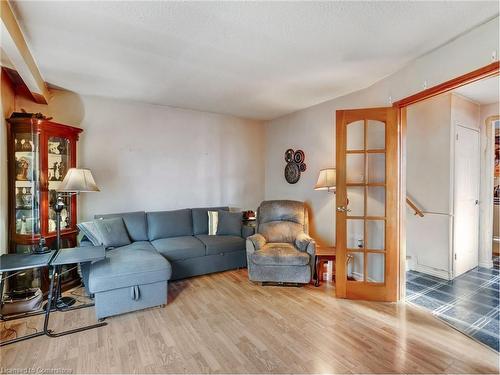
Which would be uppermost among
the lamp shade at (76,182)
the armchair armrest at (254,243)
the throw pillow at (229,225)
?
the lamp shade at (76,182)

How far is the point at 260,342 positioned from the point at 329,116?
3031mm

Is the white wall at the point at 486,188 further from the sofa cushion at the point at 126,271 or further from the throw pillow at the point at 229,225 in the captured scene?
the sofa cushion at the point at 126,271

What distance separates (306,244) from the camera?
3.22 m

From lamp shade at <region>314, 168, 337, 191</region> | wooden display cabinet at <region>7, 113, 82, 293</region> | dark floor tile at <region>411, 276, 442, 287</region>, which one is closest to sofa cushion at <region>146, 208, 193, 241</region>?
wooden display cabinet at <region>7, 113, 82, 293</region>

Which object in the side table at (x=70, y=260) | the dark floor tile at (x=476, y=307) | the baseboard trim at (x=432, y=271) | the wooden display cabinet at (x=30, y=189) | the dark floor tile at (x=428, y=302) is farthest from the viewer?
the baseboard trim at (x=432, y=271)

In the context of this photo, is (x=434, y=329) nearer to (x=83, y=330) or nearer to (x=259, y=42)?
(x=259, y=42)

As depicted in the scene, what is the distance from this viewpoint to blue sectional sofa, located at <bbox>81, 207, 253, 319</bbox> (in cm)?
242

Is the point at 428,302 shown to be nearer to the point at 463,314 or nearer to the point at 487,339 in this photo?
the point at 463,314

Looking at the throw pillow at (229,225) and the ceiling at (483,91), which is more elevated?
the ceiling at (483,91)

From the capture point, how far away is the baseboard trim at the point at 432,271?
11.0 ft

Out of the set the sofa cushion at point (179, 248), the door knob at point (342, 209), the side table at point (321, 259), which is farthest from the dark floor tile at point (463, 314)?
the sofa cushion at point (179, 248)

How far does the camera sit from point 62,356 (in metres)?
1.89

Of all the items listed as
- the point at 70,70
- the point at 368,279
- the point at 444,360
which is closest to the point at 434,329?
the point at 444,360

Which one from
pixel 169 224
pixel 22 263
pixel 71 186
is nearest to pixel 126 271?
pixel 22 263
